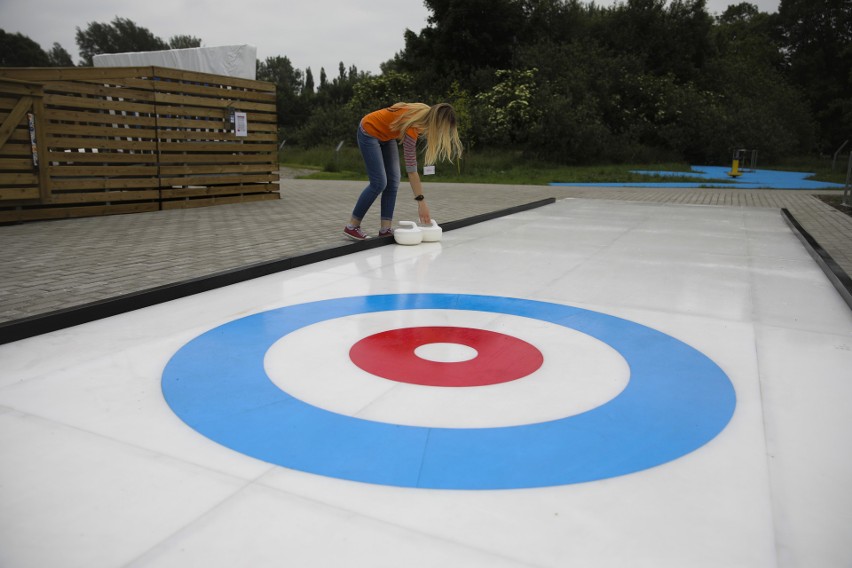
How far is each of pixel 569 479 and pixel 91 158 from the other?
31.5 ft

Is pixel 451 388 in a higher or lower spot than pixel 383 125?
lower

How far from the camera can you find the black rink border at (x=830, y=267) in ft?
16.0

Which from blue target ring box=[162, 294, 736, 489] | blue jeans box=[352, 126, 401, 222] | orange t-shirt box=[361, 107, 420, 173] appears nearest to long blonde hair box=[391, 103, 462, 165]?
orange t-shirt box=[361, 107, 420, 173]

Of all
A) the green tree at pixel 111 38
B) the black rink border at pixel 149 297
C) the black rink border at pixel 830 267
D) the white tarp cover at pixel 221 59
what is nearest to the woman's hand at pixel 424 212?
the black rink border at pixel 149 297

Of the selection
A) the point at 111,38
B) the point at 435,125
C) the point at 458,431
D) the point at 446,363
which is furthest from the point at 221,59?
the point at 111,38

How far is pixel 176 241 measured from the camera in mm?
7102

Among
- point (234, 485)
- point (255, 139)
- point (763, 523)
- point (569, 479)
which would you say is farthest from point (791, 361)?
point (255, 139)

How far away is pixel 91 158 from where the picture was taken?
927 cm

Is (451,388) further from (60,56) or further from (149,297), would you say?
(60,56)

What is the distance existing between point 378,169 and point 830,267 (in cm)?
469

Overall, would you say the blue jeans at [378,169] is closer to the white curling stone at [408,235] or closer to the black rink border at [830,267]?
the white curling stone at [408,235]

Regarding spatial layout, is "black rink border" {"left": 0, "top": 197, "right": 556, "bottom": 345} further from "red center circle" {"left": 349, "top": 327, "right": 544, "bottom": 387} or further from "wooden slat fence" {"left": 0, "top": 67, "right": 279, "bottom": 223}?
"wooden slat fence" {"left": 0, "top": 67, "right": 279, "bottom": 223}

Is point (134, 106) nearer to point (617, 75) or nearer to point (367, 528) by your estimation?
point (367, 528)

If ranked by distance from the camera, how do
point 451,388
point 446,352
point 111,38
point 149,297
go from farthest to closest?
1. point 111,38
2. point 149,297
3. point 446,352
4. point 451,388
